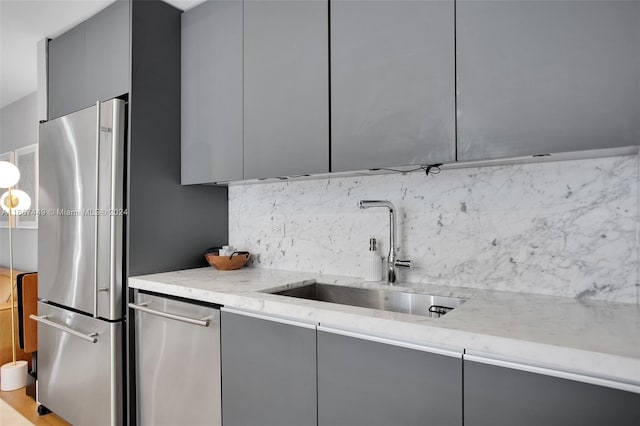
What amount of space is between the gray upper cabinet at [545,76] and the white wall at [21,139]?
4.28 meters

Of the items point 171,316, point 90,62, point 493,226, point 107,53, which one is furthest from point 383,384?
point 90,62

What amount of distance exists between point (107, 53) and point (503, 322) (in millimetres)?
2403

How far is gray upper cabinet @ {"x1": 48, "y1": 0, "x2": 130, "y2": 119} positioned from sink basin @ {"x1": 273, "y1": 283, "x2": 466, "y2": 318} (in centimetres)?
146

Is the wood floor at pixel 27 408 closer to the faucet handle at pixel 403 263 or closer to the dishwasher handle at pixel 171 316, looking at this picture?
the dishwasher handle at pixel 171 316

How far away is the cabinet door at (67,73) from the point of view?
2453mm

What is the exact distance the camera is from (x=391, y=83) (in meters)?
1.56

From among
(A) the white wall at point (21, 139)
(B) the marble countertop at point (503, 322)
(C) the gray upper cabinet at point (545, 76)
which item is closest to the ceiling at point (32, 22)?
(A) the white wall at point (21, 139)

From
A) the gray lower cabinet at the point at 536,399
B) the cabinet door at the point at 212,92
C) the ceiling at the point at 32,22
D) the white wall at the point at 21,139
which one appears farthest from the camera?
the white wall at the point at 21,139

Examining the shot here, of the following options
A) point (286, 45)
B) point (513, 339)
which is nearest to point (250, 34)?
point (286, 45)

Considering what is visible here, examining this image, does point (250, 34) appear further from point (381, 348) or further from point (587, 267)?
point (587, 267)

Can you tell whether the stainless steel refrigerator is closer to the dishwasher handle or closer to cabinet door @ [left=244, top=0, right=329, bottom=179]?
the dishwasher handle

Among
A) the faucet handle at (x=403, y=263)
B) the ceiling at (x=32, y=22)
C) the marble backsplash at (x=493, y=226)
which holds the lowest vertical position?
the faucet handle at (x=403, y=263)

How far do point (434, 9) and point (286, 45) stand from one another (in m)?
0.71

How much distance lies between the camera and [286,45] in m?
1.87
